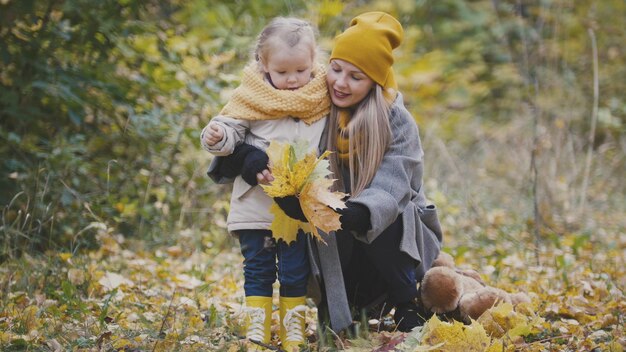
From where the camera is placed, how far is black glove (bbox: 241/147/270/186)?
2672 millimetres

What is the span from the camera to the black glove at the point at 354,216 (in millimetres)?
2590

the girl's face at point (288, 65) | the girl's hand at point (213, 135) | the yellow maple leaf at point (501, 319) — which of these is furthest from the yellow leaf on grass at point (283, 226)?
the yellow maple leaf at point (501, 319)

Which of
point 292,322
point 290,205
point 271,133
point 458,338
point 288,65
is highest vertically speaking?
point 288,65

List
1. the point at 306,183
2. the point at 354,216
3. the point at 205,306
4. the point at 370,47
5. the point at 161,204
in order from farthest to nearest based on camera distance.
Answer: the point at 161,204 → the point at 205,306 → the point at 370,47 → the point at 354,216 → the point at 306,183

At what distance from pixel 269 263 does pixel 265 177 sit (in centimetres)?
36

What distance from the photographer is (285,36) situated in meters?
2.76

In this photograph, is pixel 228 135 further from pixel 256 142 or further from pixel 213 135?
pixel 256 142

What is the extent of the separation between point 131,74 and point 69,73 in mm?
742

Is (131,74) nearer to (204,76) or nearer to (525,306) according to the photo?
(204,76)

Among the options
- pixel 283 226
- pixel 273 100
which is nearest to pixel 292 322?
pixel 283 226

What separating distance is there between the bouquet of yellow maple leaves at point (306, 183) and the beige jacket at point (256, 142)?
0.30 meters

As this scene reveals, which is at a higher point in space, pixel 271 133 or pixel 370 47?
pixel 370 47

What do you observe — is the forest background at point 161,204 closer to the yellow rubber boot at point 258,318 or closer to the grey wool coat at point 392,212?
the yellow rubber boot at point 258,318

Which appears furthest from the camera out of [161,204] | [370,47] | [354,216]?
[161,204]
